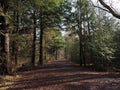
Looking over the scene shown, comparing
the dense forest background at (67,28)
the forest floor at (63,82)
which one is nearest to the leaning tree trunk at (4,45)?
the dense forest background at (67,28)

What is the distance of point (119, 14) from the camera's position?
671 inches

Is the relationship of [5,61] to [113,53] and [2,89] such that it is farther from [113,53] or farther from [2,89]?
[113,53]

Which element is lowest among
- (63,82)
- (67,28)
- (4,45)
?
(63,82)

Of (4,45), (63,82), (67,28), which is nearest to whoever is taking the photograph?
(63,82)

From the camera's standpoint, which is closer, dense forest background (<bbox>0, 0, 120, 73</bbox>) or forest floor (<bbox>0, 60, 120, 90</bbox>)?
forest floor (<bbox>0, 60, 120, 90</bbox>)

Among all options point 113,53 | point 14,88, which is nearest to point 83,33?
point 113,53

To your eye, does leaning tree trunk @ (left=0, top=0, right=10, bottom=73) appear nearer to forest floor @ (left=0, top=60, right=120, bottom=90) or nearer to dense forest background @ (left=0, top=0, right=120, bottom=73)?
dense forest background @ (left=0, top=0, right=120, bottom=73)

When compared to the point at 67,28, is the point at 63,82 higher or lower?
lower

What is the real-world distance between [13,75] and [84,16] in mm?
17985

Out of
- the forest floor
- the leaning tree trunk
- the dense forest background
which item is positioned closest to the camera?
the forest floor

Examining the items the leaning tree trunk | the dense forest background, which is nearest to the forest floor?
the leaning tree trunk

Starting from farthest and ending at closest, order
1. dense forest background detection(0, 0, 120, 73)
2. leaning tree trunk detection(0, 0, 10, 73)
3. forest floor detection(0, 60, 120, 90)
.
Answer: dense forest background detection(0, 0, 120, 73) → leaning tree trunk detection(0, 0, 10, 73) → forest floor detection(0, 60, 120, 90)

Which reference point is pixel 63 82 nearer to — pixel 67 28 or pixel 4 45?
pixel 4 45

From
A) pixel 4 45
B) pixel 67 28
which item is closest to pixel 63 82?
pixel 4 45
